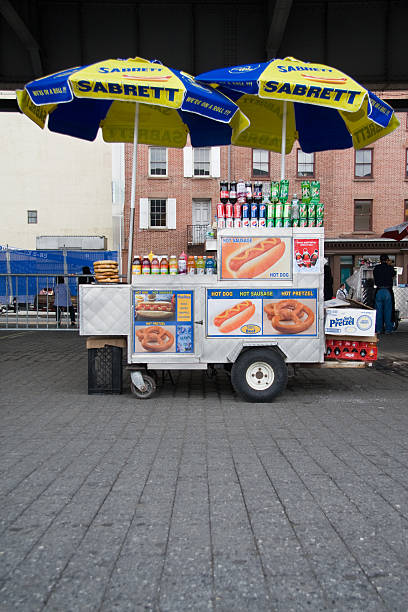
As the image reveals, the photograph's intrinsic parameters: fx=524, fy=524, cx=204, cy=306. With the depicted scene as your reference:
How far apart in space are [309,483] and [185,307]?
3.18 meters

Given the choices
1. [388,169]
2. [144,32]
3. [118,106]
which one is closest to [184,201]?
[388,169]

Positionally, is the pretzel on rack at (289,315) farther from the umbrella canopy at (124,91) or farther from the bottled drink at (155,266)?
the umbrella canopy at (124,91)

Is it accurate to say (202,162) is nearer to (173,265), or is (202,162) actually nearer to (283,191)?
(283,191)

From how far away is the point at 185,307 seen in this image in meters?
6.41

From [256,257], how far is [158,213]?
83.0ft

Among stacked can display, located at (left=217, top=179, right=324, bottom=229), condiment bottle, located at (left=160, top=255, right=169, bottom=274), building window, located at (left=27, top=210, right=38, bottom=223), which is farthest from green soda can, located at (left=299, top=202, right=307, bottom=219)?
building window, located at (left=27, top=210, right=38, bottom=223)

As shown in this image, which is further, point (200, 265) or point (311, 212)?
point (200, 265)

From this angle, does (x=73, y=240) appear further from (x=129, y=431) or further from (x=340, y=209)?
(x=129, y=431)

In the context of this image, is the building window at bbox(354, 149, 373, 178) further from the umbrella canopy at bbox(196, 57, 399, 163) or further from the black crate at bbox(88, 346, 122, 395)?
the black crate at bbox(88, 346, 122, 395)

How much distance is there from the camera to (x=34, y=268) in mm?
16125

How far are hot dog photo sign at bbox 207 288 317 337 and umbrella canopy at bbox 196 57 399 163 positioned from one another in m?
2.16

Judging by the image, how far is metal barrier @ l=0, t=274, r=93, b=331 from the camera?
464 inches

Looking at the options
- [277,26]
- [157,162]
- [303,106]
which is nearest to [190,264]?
[303,106]

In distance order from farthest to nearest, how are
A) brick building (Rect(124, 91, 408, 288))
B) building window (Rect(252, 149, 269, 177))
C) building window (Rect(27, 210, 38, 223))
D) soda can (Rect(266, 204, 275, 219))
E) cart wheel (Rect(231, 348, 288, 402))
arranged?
building window (Rect(27, 210, 38, 223)) < building window (Rect(252, 149, 269, 177)) < brick building (Rect(124, 91, 408, 288)) < soda can (Rect(266, 204, 275, 219)) < cart wheel (Rect(231, 348, 288, 402))
